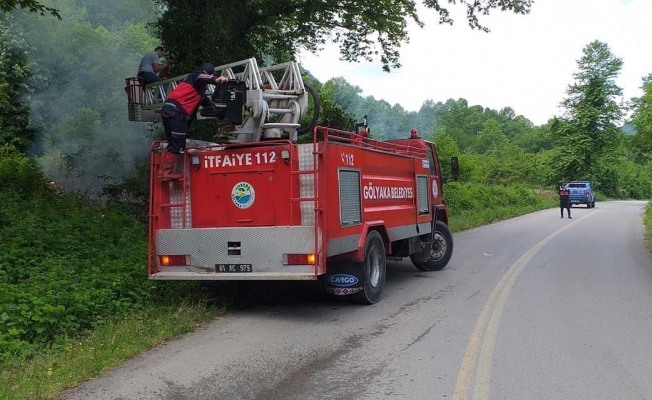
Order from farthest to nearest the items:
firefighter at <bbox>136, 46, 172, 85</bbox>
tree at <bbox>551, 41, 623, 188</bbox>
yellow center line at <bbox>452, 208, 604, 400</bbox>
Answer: tree at <bbox>551, 41, 623, 188</bbox>, firefighter at <bbox>136, 46, 172, 85</bbox>, yellow center line at <bbox>452, 208, 604, 400</bbox>

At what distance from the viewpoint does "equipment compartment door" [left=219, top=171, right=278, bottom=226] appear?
700cm

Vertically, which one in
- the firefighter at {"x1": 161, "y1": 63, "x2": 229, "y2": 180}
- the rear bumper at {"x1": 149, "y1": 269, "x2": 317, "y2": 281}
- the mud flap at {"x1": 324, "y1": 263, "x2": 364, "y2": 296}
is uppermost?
the firefighter at {"x1": 161, "y1": 63, "x2": 229, "y2": 180}

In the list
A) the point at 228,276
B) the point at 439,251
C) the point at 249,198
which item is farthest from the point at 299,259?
the point at 439,251

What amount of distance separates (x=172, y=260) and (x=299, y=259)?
1.78 m

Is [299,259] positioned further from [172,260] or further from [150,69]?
[150,69]

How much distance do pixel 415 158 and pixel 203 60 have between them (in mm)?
6210

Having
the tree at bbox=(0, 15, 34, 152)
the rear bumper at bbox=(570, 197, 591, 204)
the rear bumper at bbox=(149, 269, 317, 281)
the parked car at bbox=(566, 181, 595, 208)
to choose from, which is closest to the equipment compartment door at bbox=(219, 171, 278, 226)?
the rear bumper at bbox=(149, 269, 317, 281)

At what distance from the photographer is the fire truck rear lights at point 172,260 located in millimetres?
7184

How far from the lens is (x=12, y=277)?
7.14 m

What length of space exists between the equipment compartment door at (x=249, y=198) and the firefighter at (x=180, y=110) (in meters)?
0.70

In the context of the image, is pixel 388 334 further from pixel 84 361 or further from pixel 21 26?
pixel 21 26

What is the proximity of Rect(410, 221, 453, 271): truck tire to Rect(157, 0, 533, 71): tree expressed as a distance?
6790 millimetres

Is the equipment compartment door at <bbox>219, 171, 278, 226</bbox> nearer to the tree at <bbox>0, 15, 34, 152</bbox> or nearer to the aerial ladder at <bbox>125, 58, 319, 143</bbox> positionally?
the aerial ladder at <bbox>125, 58, 319, 143</bbox>

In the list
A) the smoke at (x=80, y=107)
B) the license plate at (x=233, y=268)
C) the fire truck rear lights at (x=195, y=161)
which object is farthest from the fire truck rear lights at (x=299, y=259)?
the smoke at (x=80, y=107)
